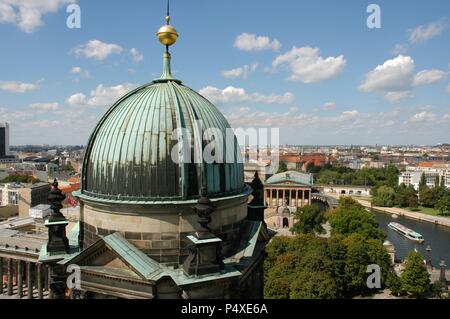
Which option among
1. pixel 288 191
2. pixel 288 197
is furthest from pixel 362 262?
pixel 288 197

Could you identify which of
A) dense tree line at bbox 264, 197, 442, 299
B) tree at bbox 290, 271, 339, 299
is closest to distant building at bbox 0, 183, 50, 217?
dense tree line at bbox 264, 197, 442, 299

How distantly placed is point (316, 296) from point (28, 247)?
42120 millimetres

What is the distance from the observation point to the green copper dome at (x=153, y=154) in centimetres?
1343

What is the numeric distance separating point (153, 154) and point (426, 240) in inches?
3524

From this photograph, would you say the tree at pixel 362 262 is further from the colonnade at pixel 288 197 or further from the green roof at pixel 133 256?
the colonnade at pixel 288 197

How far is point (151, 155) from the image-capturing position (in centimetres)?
1351

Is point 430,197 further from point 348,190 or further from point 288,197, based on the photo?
point 288,197

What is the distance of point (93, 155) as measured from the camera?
14836 millimetres

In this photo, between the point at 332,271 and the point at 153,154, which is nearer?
the point at 153,154

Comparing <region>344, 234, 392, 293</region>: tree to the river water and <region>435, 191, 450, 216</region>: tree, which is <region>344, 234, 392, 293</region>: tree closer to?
the river water

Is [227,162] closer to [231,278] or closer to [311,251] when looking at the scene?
[231,278]

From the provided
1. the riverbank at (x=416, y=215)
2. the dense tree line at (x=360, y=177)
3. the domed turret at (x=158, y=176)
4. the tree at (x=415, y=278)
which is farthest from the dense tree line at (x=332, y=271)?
the dense tree line at (x=360, y=177)
